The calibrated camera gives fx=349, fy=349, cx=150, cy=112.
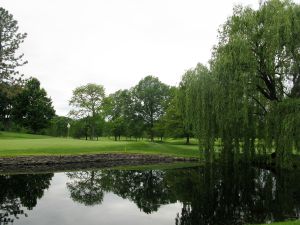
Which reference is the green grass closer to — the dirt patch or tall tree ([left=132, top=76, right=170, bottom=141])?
the dirt patch

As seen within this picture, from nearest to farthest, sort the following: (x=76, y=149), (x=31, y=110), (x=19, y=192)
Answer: (x=19, y=192)
(x=76, y=149)
(x=31, y=110)

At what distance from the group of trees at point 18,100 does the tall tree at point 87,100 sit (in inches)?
222

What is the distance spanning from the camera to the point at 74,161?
29.6 m

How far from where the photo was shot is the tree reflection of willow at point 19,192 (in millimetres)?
13795

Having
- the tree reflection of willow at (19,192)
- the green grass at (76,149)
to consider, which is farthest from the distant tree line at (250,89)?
the tree reflection of willow at (19,192)

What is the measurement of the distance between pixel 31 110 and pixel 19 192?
43.2 meters

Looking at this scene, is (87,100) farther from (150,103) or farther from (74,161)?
(74,161)

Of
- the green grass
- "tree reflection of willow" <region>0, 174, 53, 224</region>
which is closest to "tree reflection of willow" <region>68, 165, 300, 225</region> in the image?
"tree reflection of willow" <region>0, 174, 53, 224</region>

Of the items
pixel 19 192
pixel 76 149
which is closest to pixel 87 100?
pixel 76 149

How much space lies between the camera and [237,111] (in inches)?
998

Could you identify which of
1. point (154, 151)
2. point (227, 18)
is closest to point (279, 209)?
point (227, 18)

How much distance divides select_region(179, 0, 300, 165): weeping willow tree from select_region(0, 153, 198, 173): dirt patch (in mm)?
7445

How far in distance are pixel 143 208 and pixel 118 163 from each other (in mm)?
16125

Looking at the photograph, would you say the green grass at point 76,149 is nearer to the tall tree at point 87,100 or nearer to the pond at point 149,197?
the pond at point 149,197
